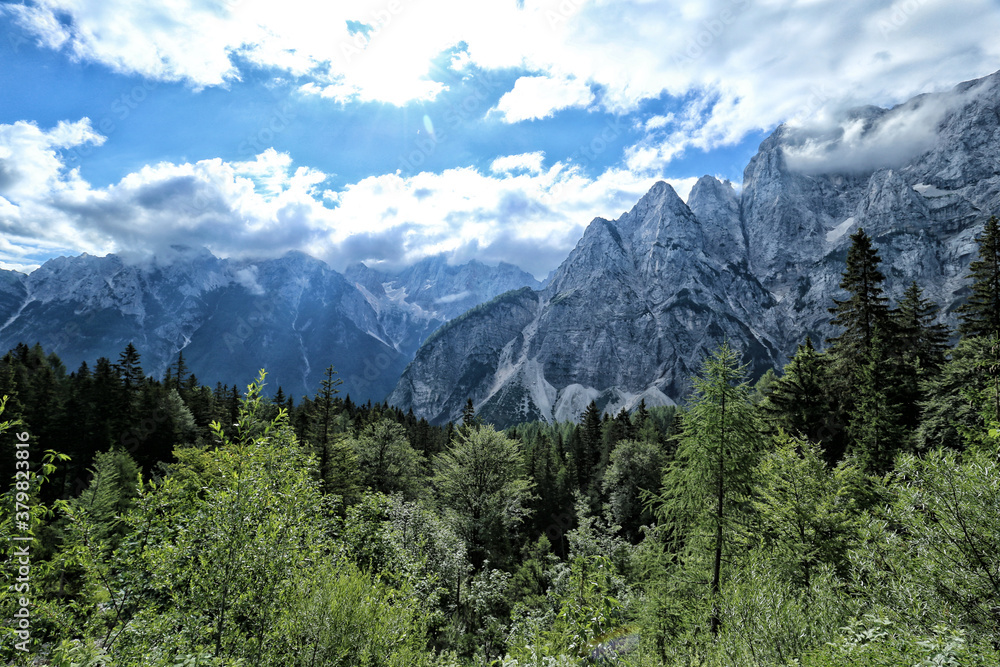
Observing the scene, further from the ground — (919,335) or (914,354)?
(919,335)

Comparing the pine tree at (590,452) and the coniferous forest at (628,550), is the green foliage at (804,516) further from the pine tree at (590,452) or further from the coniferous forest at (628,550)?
the pine tree at (590,452)

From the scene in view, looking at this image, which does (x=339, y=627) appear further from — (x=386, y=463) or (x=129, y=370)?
(x=129, y=370)

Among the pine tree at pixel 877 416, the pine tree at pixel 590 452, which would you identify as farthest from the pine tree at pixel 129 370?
the pine tree at pixel 877 416

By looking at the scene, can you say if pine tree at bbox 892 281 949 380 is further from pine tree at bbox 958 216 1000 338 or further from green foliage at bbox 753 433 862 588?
green foliage at bbox 753 433 862 588

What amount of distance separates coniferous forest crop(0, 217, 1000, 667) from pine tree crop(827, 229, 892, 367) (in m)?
0.17

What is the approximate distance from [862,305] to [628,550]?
27.2 meters

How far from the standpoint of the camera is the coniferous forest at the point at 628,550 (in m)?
7.82

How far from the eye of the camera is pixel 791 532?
16297 mm

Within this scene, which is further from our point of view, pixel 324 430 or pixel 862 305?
pixel 324 430

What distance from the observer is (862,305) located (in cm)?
2927

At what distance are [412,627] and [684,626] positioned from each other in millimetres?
A: 9825

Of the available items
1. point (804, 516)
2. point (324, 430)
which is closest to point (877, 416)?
point (804, 516)

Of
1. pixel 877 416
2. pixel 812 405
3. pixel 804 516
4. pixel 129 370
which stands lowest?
pixel 804 516

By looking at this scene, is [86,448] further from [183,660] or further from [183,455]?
[183,660]
